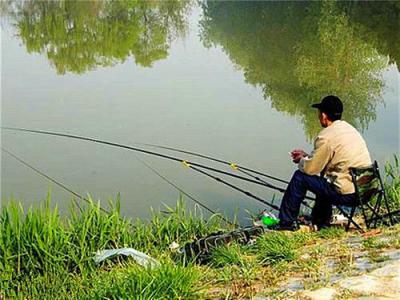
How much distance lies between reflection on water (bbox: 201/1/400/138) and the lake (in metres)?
0.06

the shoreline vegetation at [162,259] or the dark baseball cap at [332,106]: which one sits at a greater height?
the dark baseball cap at [332,106]

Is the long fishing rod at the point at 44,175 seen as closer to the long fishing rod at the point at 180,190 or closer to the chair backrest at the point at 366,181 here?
the long fishing rod at the point at 180,190

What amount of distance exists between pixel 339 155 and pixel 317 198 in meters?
0.48

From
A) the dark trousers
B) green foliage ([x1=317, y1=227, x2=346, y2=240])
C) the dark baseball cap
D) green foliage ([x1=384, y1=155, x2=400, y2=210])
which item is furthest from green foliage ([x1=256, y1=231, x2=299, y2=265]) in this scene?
green foliage ([x1=384, y1=155, x2=400, y2=210])

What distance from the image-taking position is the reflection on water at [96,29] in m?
18.2

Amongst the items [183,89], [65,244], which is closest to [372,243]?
[65,244]

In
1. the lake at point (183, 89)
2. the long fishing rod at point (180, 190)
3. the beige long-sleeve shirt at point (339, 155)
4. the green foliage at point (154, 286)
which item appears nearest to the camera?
the green foliage at point (154, 286)

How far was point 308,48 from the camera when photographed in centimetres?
1677

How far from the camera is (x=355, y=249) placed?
396 cm

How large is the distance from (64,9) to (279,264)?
2305 centimetres

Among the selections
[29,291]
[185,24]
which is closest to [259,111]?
[29,291]

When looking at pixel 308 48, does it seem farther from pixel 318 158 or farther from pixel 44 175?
pixel 318 158

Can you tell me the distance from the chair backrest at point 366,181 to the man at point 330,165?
0.31ft

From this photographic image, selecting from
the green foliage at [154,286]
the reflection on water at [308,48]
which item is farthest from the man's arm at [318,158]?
the reflection on water at [308,48]
